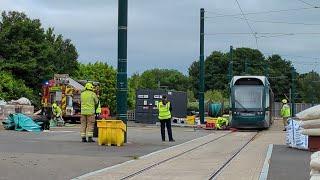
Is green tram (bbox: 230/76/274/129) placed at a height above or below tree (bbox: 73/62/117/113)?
below

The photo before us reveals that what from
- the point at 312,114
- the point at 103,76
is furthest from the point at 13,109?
the point at 103,76

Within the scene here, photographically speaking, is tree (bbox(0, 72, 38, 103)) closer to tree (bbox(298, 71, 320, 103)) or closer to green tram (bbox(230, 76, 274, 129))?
green tram (bbox(230, 76, 274, 129))

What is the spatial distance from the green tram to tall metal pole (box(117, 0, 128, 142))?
16.9m

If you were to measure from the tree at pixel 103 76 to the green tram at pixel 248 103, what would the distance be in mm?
39874

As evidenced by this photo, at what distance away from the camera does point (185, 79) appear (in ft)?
440

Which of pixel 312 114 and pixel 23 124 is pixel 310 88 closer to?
pixel 23 124

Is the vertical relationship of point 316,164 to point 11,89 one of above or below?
below

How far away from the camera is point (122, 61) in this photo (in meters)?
22.5

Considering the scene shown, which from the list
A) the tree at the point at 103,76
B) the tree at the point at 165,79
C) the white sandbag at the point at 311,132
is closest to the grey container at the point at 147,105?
the white sandbag at the point at 311,132

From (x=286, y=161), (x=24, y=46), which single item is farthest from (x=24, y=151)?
(x=24, y=46)

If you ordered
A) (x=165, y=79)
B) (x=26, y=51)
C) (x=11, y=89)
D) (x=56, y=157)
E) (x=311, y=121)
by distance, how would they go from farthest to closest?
(x=165, y=79)
(x=26, y=51)
(x=11, y=89)
(x=311, y=121)
(x=56, y=157)

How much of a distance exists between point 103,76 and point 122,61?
6298 centimetres

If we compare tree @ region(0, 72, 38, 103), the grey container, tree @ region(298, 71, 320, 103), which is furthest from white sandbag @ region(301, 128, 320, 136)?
tree @ region(298, 71, 320, 103)

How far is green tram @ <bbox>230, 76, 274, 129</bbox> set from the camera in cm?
3825
